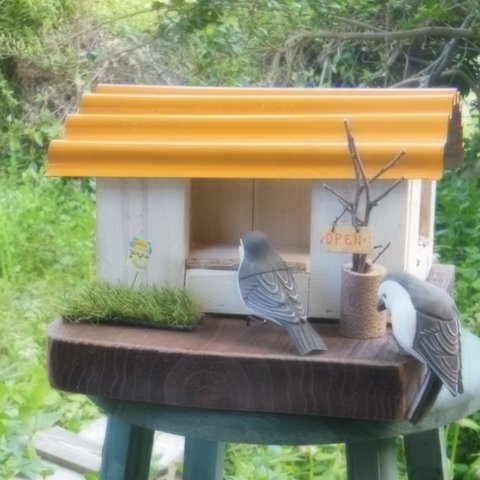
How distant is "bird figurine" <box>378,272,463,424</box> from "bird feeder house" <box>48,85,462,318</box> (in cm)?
12

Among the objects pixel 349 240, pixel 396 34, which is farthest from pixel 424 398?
pixel 396 34

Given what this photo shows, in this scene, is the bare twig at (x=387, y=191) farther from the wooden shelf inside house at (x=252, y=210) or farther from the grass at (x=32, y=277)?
the grass at (x=32, y=277)

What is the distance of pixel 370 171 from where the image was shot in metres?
0.99

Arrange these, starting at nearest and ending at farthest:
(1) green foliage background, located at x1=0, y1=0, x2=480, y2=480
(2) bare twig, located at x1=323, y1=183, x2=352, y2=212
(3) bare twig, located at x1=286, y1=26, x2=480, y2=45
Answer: (2) bare twig, located at x1=323, y1=183, x2=352, y2=212, (1) green foliage background, located at x1=0, y1=0, x2=480, y2=480, (3) bare twig, located at x1=286, y1=26, x2=480, y2=45

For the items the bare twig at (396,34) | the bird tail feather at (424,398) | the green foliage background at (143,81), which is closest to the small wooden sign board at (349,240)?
the bird tail feather at (424,398)

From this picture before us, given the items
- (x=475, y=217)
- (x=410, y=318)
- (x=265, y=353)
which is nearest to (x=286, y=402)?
(x=265, y=353)

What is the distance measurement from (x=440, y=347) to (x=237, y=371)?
0.21 meters

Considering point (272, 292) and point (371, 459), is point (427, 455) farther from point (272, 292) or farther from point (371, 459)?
point (272, 292)

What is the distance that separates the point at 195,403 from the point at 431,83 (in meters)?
2.04

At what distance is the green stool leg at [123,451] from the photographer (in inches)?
44.8

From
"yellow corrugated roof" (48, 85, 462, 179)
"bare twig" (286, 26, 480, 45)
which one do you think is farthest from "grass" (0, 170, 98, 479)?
"bare twig" (286, 26, 480, 45)

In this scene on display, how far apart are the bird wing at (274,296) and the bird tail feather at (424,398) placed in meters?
0.15

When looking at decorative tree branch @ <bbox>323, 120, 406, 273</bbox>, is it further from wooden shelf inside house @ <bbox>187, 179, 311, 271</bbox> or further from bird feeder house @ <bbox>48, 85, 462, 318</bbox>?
wooden shelf inside house @ <bbox>187, 179, 311, 271</bbox>

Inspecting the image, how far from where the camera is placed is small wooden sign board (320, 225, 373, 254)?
3.13 feet
